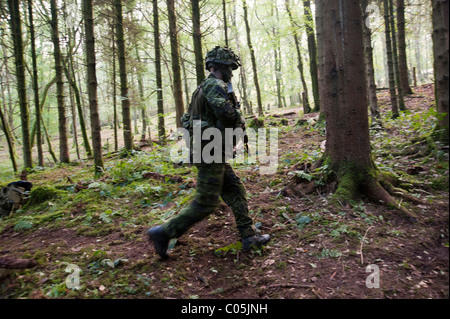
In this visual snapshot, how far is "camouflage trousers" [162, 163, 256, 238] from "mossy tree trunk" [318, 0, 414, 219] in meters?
1.50

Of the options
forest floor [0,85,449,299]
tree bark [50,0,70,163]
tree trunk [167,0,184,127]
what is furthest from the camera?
tree bark [50,0,70,163]

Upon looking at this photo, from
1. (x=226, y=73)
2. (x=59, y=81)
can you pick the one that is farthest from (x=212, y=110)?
(x=59, y=81)

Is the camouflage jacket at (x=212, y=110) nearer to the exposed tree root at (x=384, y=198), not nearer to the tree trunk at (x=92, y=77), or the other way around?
the exposed tree root at (x=384, y=198)

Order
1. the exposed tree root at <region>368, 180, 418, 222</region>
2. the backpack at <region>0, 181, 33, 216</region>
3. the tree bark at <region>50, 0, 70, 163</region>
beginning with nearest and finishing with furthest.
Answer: the exposed tree root at <region>368, 180, 418, 222</region>
the backpack at <region>0, 181, 33, 216</region>
the tree bark at <region>50, 0, 70, 163</region>

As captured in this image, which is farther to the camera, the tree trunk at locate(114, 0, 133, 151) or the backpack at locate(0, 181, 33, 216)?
the tree trunk at locate(114, 0, 133, 151)

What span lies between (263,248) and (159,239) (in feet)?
4.28

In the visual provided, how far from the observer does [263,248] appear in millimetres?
3561

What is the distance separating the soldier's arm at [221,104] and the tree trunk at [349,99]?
1.87 meters

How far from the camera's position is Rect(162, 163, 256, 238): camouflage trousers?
10.9ft

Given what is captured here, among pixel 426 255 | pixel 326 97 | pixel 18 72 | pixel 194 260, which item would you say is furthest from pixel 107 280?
pixel 18 72

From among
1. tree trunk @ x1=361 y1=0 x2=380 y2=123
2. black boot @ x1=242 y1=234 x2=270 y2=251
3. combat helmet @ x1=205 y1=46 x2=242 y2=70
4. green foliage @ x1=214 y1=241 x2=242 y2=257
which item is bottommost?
green foliage @ x1=214 y1=241 x2=242 y2=257

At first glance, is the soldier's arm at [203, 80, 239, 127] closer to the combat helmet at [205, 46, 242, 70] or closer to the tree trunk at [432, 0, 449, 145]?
the combat helmet at [205, 46, 242, 70]

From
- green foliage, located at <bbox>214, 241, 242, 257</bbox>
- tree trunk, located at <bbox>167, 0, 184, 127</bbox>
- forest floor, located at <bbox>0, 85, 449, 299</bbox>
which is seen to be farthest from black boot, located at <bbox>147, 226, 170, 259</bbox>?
tree trunk, located at <bbox>167, 0, 184, 127</bbox>
